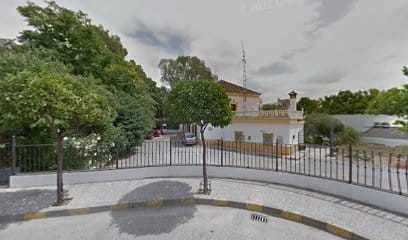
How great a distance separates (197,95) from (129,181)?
12.5ft

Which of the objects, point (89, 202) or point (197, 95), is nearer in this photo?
point (89, 202)

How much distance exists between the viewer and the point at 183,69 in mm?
27594

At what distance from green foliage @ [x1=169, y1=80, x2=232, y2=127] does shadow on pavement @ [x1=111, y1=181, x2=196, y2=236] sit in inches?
84.1

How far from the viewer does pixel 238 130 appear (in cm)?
1781

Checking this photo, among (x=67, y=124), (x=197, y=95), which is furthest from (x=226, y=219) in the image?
(x=67, y=124)

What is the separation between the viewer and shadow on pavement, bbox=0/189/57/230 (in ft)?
16.5

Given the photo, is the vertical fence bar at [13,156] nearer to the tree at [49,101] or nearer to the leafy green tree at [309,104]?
the tree at [49,101]

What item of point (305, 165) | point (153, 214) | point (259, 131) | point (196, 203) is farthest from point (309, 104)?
point (153, 214)

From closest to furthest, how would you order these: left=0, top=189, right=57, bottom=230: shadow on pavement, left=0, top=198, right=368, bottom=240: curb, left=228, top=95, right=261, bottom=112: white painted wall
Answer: left=0, top=198, right=368, bottom=240: curb → left=0, top=189, right=57, bottom=230: shadow on pavement → left=228, top=95, right=261, bottom=112: white painted wall

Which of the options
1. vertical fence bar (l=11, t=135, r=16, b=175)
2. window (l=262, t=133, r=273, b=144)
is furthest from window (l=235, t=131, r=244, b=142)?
vertical fence bar (l=11, t=135, r=16, b=175)

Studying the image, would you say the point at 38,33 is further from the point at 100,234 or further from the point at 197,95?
the point at 100,234

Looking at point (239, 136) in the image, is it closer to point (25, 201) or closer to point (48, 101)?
point (25, 201)

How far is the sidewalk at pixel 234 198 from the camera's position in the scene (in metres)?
4.24

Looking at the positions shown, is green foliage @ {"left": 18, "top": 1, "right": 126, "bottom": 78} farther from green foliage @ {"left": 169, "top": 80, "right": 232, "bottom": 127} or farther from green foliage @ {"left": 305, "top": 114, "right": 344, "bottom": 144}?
green foliage @ {"left": 305, "top": 114, "right": 344, "bottom": 144}
